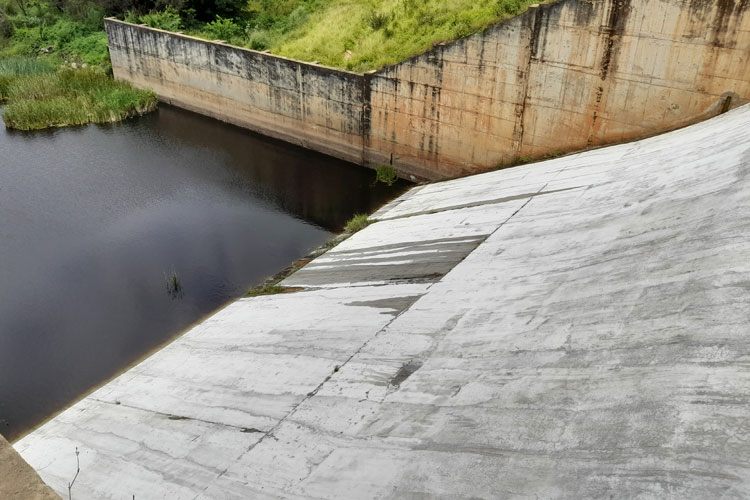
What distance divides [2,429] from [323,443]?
20.7ft

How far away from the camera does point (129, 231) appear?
14.2 metres

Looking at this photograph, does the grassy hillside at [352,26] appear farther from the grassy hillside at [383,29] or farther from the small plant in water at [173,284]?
the small plant in water at [173,284]

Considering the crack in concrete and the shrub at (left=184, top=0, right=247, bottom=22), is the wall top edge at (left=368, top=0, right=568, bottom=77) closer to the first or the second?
the crack in concrete

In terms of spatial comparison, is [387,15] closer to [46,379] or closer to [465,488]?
[46,379]

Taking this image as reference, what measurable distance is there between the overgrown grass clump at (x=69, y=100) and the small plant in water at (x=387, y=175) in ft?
36.8

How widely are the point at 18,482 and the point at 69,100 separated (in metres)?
22.4

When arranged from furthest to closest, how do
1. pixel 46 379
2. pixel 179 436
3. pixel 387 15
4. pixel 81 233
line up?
1. pixel 387 15
2. pixel 81 233
3. pixel 46 379
4. pixel 179 436

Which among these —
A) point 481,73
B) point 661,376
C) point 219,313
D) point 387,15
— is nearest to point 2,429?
point 219,313

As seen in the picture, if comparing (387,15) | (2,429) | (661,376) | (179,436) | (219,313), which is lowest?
(2,429)

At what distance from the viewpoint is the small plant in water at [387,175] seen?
54.7ft

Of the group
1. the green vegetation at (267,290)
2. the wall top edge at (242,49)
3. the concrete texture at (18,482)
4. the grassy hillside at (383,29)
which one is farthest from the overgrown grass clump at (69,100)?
the concrete texture at (18,482)

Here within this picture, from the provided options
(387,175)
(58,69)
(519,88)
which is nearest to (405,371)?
(519,88)

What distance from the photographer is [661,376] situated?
476cm

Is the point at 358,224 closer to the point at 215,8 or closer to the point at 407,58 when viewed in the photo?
the point at 407,58
